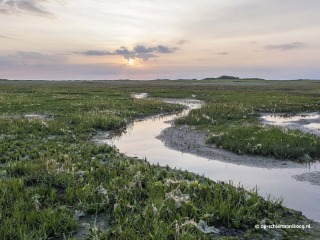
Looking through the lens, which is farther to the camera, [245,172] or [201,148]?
[201,148]

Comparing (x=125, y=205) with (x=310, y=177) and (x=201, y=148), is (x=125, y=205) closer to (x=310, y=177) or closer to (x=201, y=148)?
(x=310, y=177)

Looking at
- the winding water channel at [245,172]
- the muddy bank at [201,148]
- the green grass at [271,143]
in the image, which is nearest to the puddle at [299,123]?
the green grass at [271,143]

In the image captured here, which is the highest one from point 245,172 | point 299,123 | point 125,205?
point 125,205

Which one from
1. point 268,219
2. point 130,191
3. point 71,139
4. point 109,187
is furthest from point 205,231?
point 71,139

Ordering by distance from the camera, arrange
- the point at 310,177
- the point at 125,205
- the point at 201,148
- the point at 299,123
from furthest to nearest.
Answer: the point at 299,123, the point at 201,148, the point at 310,177, the point at 125,205

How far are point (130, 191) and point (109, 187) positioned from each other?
729 mm

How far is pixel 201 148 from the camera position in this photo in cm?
1795

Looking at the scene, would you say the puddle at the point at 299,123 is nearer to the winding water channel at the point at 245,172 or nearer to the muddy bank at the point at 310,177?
the winding water channel at the point at 245,172

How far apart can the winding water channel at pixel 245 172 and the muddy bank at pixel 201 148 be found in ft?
1.53

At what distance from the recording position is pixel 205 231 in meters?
7.01

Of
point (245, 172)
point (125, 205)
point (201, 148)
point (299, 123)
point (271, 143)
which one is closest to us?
point (125, 205)

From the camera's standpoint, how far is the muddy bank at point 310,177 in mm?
11992

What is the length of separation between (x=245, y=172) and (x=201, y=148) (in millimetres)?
4736

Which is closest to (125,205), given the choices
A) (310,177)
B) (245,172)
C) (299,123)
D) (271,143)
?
(245,172)
